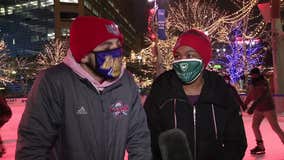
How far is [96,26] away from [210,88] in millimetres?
989

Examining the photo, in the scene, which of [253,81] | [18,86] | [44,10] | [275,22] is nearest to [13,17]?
[44,10]

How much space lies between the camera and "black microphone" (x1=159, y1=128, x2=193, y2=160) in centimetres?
263

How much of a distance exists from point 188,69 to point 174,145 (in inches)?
23.2

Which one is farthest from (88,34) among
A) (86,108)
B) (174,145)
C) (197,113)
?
(197,113)

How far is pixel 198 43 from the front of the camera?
316 cm

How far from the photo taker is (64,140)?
2.27m

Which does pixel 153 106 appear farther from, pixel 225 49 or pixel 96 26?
pixel 225 49

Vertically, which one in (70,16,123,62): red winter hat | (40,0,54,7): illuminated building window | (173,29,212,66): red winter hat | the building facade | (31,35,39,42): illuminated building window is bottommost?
(173,29,212,66): red winter hat

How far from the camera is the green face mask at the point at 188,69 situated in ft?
9.96

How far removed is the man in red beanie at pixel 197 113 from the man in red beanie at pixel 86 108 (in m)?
0.54

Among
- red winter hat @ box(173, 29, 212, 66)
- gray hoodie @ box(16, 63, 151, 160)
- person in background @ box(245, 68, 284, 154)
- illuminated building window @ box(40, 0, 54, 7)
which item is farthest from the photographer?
illuminated building window @ box(40, 0, 54, 7)

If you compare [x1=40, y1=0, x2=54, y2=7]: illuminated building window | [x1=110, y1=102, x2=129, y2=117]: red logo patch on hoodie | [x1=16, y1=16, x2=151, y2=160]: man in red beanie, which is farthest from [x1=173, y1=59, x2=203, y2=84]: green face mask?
[x1=40, y1=0, x2=54, y2=7]: illuminated building window

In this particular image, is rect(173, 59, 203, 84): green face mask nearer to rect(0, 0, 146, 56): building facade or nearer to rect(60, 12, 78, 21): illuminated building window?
rect(0, 0, 146, 56): building facade

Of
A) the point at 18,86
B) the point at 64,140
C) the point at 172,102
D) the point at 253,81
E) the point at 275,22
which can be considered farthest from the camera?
the point at 18,86
